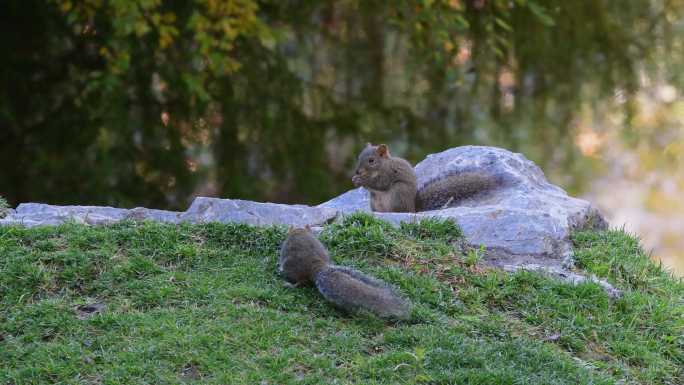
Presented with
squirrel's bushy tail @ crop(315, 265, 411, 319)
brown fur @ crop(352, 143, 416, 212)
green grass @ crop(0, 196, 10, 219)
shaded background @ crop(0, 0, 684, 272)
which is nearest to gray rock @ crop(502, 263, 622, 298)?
squirrel's bushy tail @ crop(315, 265, 411, 319)

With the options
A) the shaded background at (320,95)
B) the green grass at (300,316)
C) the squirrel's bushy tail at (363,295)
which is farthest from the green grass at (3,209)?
the shaded background at (320,95)

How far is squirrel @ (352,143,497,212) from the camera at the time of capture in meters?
6.66

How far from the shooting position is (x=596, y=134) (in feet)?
38.9

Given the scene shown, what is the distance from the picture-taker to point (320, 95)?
425 inches

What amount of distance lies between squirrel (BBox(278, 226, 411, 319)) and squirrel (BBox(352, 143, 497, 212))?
1799mm

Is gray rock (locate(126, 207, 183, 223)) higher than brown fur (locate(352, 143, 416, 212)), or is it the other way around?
brown fur (locate(352, 143, 416, 212))

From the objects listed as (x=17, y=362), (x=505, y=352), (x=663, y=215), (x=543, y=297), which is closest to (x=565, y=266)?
(x=543, y=297)

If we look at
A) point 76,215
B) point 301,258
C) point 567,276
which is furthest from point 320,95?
point 301,258

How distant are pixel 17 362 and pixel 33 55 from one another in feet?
21.7

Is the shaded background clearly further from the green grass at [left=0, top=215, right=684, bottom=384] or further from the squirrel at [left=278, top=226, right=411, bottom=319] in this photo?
the squirrel at [left=278, top=226, right=411, bottom=319]

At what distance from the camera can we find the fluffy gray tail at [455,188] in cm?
664

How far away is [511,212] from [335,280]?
157 cm

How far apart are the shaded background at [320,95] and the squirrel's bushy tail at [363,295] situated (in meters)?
4.79

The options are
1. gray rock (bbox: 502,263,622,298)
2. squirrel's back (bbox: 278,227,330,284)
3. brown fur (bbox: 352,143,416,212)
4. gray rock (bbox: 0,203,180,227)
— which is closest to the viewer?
squirrel's back (bbox: 278,227,330,284)
